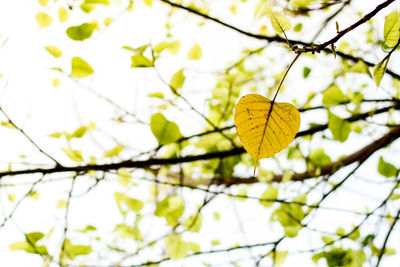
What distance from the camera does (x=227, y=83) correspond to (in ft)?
3.57

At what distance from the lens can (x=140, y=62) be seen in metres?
0.69

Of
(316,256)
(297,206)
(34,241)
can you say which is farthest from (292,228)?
(34,241)

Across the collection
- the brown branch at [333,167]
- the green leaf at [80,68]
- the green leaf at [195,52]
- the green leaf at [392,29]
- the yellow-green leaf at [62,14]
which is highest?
the yellow-green leaf at [62,14]

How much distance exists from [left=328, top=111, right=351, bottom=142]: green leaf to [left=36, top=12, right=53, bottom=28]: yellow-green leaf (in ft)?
2.62

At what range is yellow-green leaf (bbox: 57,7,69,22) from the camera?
2.93 ft

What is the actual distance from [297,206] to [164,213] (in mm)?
378

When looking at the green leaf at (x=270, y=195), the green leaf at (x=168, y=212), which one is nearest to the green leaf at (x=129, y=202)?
the green leaf at (x=168, y=212)

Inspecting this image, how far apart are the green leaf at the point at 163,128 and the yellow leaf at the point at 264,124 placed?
0.97 feet

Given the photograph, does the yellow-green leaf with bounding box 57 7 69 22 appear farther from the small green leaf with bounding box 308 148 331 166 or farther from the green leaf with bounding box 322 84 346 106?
the small green leaf with bounding box 308 148 331 166

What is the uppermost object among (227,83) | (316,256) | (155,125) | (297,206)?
(227,83)

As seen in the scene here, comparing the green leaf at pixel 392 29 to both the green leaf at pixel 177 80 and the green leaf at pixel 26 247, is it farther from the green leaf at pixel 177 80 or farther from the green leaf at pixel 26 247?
the green leaf at pixel 26 247

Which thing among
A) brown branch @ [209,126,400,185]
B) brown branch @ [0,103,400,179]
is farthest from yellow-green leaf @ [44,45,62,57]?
brown branch @ [209,126,400,185]

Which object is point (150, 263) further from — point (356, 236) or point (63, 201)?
point (356, 236)

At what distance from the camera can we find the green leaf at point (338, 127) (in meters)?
0.78
